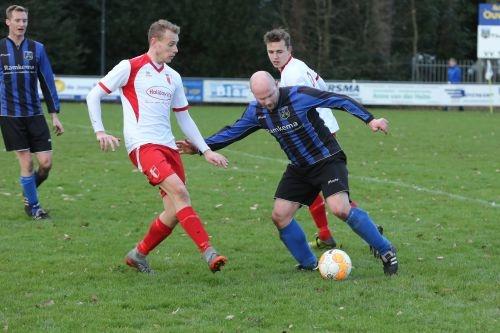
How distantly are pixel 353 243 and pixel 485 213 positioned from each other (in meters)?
2.23

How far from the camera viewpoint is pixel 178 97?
6.73 m

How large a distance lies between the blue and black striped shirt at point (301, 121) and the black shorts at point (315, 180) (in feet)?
0.20

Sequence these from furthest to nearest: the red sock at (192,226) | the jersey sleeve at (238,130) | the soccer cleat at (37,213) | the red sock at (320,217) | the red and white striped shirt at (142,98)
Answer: the soccer cleat at (37,213), the red sock at (320,217), the jersey sleeve at (238,130), the red and white striped shirt at (142,98), the red sock at (192,226)

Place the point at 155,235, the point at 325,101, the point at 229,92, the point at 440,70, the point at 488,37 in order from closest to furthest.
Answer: the point at 325,101 → the point at 155,235 → the point at 488,37 → the point at 229,92 → the point at 440,70

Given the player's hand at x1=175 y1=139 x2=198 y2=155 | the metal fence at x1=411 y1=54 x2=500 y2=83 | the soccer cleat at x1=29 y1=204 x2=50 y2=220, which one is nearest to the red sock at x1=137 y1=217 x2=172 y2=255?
the player's hand at x1=175 y1=139 x2=198 y2=155

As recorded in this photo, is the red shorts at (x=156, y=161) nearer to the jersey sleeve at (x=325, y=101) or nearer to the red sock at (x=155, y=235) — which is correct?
the red sock at (x=155, y=235)

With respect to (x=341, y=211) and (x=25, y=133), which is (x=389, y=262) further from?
(x=25, y=133)

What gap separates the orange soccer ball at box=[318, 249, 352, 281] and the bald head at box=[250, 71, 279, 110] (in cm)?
126

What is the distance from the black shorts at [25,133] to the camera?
8898 millimetres

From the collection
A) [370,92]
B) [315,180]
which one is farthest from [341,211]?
[370,92]

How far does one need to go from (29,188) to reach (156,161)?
10.4 ft

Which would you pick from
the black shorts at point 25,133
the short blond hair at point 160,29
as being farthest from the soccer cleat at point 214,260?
the black shorts at point 25,133

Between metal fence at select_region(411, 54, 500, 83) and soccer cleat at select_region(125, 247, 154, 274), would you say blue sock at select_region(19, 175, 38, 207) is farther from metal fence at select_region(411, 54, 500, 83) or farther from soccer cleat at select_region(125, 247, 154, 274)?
metal fence at select_region(411, 54, 500, 83)

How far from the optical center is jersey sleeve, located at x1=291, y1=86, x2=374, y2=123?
626 cm
